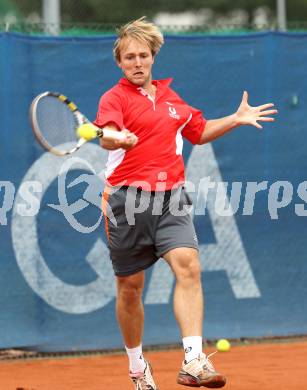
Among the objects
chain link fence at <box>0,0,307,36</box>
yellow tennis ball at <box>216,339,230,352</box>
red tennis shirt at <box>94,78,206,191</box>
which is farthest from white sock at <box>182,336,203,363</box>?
chain link fence at <box>0,0,307,36</box>

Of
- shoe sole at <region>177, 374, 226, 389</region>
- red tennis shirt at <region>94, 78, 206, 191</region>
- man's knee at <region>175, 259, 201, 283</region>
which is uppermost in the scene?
red tennis shirt at <region>94, 78, 206, 191</region>

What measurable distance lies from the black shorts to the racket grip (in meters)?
0.53

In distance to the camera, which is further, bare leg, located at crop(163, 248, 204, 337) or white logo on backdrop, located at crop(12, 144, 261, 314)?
white logo on backdrop, located at crop(12, 144, 261, 314)

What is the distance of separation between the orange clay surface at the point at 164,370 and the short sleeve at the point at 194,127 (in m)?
1.59

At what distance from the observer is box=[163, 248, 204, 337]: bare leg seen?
227 inches

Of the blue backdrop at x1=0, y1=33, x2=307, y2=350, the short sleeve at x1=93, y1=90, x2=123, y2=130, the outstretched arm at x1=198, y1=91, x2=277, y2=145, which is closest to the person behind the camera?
the short sleeve at x1=93, y1=90, x2=123, y2=130

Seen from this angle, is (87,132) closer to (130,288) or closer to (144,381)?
(130,288)

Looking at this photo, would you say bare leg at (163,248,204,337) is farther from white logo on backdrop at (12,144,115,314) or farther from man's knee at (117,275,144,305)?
white logo on backdrop at (12,144,115,314)

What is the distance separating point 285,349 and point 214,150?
160 centimetres

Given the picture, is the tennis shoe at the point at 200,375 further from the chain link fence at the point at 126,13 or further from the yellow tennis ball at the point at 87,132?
the chain link fence at the point at 126,13

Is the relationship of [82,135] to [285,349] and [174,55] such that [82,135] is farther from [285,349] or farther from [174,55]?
[285,349]

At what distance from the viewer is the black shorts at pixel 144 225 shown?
5898mm

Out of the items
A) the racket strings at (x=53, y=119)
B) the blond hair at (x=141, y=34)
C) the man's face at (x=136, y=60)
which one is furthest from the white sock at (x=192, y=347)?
the blond hair at (x=141, y=34)

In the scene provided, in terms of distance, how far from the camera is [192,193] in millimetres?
8055
